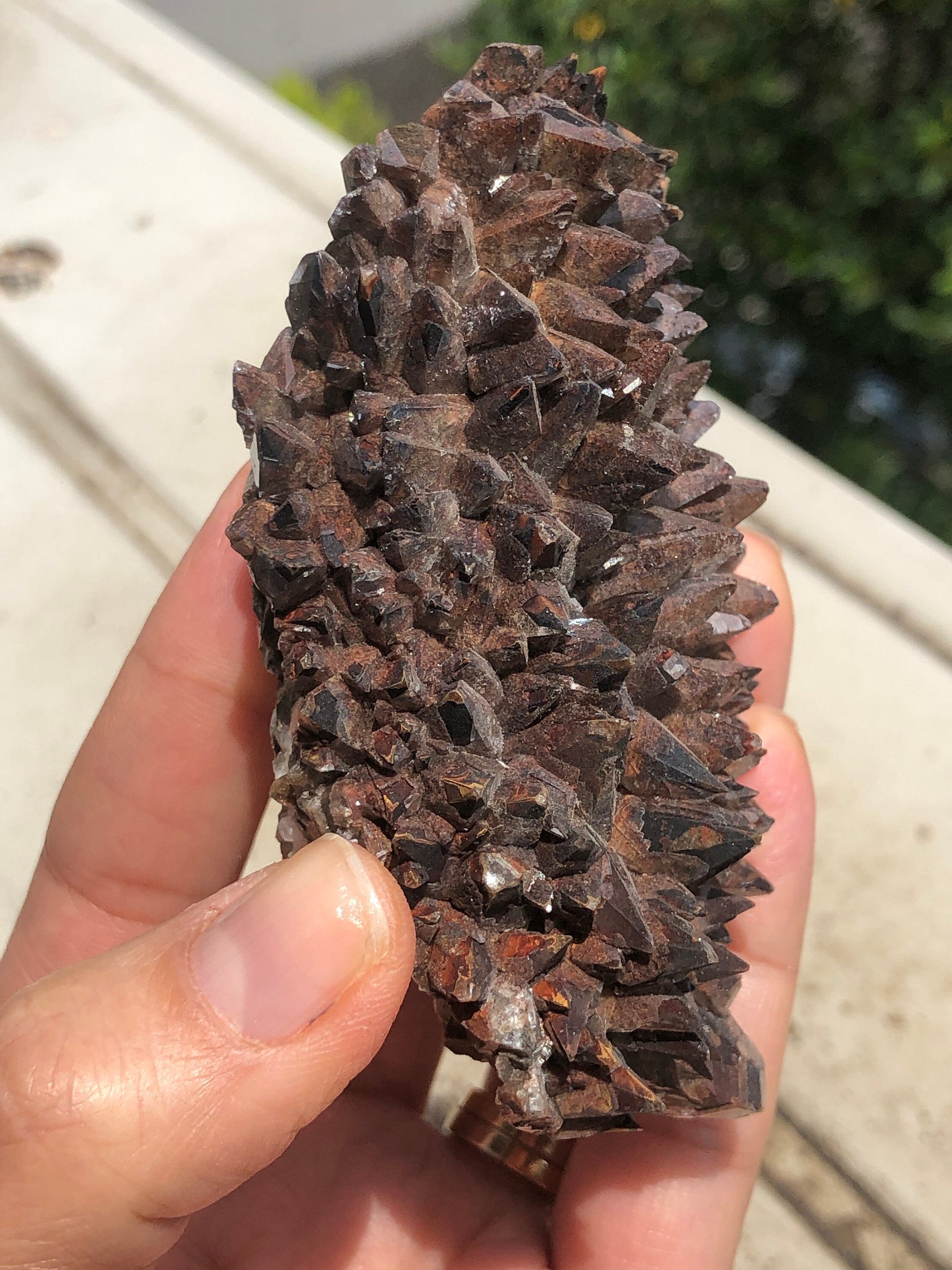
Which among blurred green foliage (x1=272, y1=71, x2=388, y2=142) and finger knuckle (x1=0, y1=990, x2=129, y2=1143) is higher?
blurred green foliage (x1=272, y1=71, x2=388, y2=142)

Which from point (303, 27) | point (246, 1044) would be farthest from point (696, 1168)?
point (303, 27)

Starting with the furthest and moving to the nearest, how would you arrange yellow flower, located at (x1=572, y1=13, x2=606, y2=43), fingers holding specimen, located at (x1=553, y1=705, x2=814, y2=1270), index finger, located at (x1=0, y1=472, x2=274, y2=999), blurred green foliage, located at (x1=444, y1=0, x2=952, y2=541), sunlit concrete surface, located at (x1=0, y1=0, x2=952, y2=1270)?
yellow flower, located at (x1=572, y1=13, x2=606, y2=43)
blurred green foliage, located at (x1=444, y1=0, x2=952, y2=541)
sunlit concrete surface, located at (x1=0, y1=0, x2=952, y2=1270)
index finger, located at (x1=0, y1=472, x2=274, y2=999)
fingers holding specimen, located at (x1=553, y1=705, x2=814, y2=1270)

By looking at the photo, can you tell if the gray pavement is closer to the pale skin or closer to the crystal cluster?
the pale skin

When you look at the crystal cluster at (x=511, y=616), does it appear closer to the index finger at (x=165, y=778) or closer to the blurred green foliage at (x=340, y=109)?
the index finger at (x=165, y=778)

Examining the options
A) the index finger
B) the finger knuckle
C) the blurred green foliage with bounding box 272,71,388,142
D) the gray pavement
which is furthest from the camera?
the gray pavement

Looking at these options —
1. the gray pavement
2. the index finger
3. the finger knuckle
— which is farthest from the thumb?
the gray pavement

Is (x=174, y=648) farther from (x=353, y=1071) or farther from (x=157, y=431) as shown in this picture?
(x=157, y=431)

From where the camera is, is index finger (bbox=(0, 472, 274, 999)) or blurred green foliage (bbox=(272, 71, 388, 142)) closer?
index finger (bbox=(0, 472, 274, 999))

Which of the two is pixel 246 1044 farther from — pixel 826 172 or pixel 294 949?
pixel 826 172
